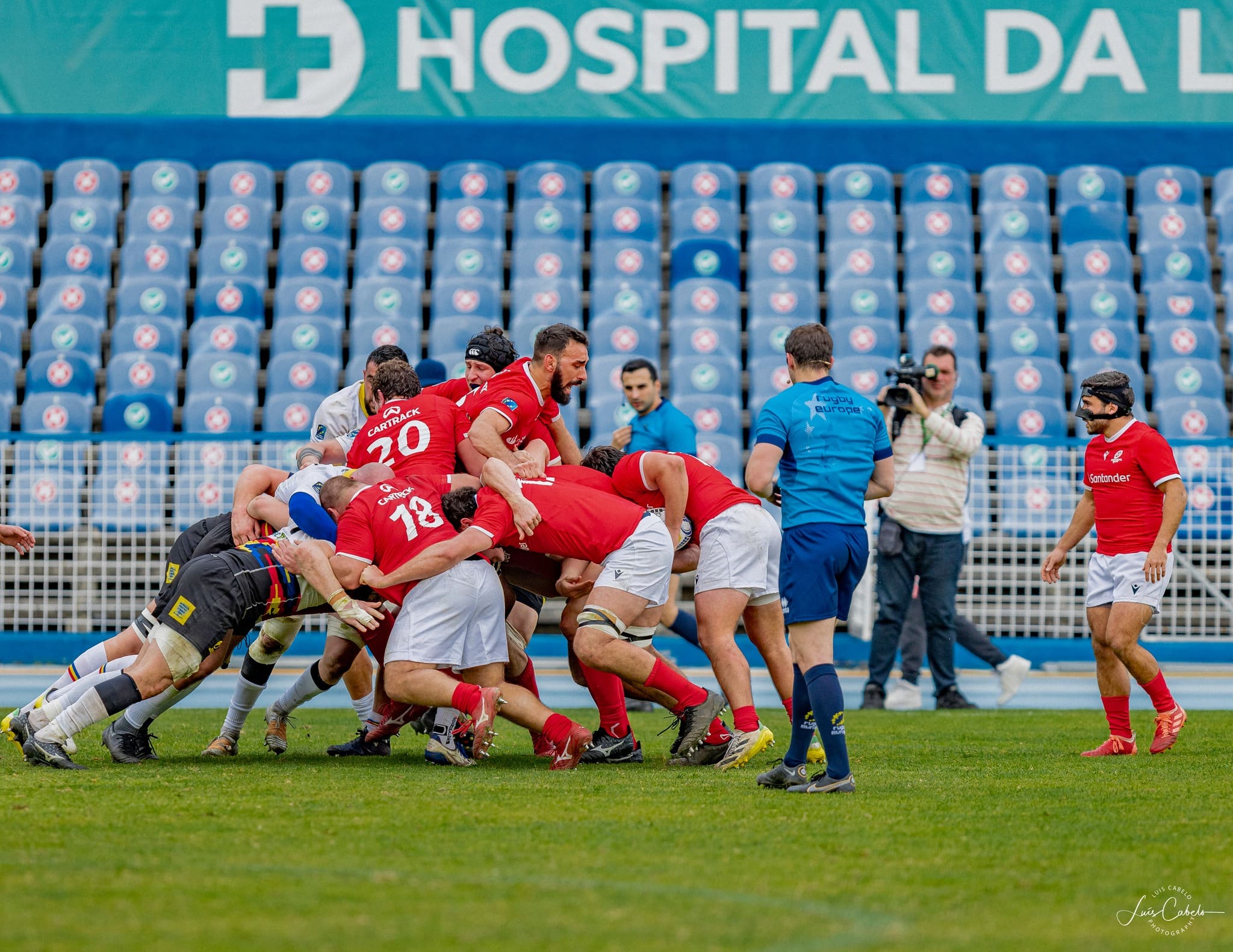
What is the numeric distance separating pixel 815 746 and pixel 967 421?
141 inches

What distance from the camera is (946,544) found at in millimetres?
8953

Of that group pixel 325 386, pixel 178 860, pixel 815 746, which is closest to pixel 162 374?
pixel 325 386

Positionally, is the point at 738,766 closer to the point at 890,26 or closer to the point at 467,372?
the point at 467,372

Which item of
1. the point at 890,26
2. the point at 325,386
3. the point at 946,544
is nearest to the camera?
the point at 946,544

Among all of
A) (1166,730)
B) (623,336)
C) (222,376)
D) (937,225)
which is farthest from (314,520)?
(937,225)

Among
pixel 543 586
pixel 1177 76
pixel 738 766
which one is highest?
pixel 1177 76

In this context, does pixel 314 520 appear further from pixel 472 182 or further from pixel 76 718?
pixel 472 182

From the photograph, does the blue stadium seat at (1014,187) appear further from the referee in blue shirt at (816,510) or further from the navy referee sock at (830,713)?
the navy referee sock at (830,713)

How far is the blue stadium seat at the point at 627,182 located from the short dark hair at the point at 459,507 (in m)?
8.88

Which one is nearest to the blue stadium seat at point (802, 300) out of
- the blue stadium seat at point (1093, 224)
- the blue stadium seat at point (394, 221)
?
the blue stadium seat at point (1093, 224)

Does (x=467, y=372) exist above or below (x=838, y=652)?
above

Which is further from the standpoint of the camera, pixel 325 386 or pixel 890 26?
pixel 890 26

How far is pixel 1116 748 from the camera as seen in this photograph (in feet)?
21.0

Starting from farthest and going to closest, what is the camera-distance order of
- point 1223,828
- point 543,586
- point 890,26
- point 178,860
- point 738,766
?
1. point 890,26
2. point 543,586
3. point 738,766
4. point 1223,828
5. point 178,860
